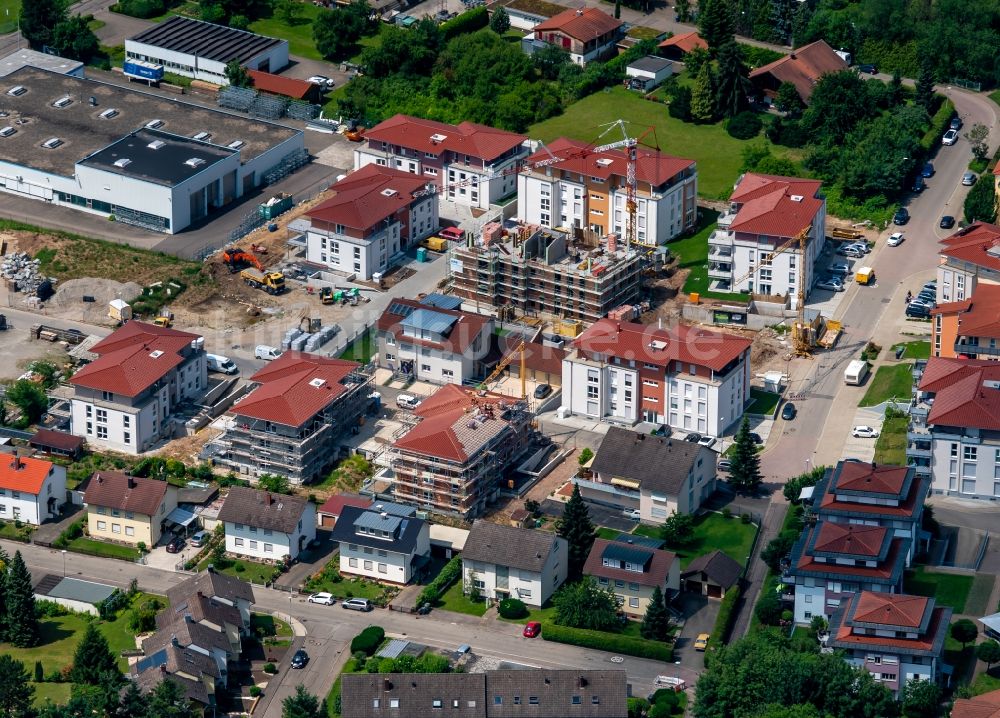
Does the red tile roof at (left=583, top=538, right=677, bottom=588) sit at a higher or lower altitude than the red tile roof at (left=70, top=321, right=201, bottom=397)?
lower

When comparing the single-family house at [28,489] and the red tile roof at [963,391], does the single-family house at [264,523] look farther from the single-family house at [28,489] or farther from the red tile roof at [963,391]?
the red tile roof at [963,391]

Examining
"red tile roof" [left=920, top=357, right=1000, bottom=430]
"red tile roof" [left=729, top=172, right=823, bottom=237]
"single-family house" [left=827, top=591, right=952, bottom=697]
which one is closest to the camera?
"single-family house" [left=827, top=591, right=952, bottom=697]

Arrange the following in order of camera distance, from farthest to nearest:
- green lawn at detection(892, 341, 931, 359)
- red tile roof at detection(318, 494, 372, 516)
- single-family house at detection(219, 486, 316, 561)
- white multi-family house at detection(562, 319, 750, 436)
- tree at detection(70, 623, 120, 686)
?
green lawn at detection(892, 341, 931, 359) < white multi-family house at detection(562, 319, 750, 436) < red tile roof at detection(318, 494, 372, 516) < single-family house at detection(219, 486, 316, 561) < tree at detection(70, 623, 120, 686)

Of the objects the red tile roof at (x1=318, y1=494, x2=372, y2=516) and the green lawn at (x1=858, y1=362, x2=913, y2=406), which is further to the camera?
the green lawn at (x1=858, y1=362, x2=913, y2=406)

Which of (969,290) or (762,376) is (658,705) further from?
(969,290)

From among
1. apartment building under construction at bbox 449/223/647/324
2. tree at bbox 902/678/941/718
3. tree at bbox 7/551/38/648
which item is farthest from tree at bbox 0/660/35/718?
apartment building under construction at bbox 449/223/647/324

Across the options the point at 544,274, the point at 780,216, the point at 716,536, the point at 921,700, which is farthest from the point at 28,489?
the point at 780,216

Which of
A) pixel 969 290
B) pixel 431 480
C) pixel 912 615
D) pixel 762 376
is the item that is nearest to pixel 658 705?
pixel 912 615

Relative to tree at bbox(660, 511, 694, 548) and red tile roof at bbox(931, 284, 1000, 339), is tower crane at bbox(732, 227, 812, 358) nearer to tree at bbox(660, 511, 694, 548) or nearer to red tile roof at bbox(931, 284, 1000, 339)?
red tile roof at bbox(931, 284, 1000, 339)

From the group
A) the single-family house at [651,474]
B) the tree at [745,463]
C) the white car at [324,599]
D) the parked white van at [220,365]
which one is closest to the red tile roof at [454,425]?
the single-family house at [651,474]
